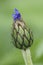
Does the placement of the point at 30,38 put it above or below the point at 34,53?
above

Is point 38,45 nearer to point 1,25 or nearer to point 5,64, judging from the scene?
point 5,64


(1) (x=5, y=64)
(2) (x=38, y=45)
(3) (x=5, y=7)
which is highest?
(3) (x=5, y=7)

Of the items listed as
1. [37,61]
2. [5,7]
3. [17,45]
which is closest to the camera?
[17,45]

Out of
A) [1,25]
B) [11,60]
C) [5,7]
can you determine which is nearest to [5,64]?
[11,60]

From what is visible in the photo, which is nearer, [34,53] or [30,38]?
[30,38]

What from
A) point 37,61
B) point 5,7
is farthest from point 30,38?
point 5,7

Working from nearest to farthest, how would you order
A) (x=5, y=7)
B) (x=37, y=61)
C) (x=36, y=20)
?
(x=37, y=61) < (x=36, y=20) < (x=5, y=7)

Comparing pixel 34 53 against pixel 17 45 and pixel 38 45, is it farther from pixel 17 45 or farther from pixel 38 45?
pixel 17 45
